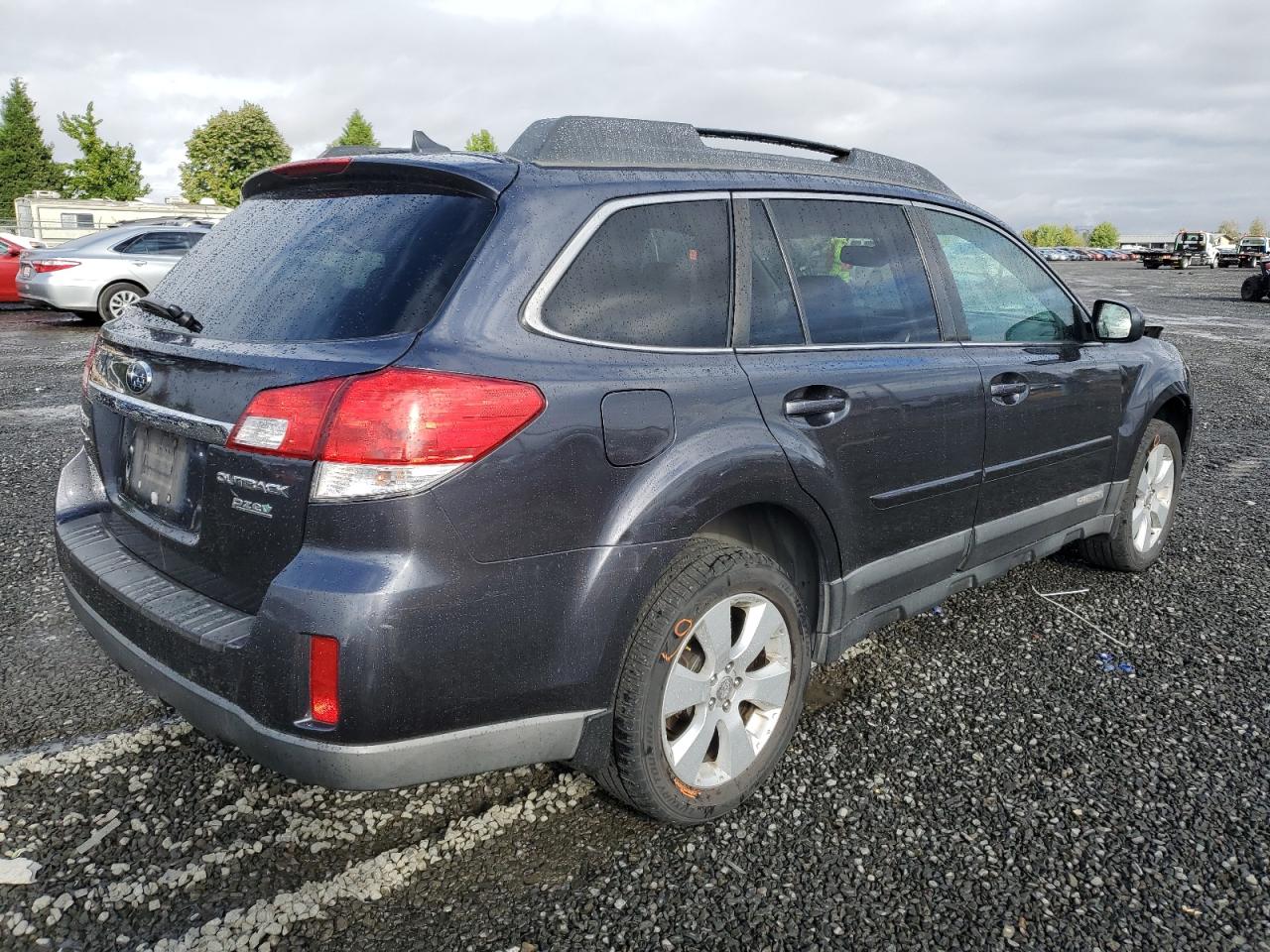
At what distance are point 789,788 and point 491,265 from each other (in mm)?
1663

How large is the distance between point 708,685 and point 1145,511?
9.75 ft

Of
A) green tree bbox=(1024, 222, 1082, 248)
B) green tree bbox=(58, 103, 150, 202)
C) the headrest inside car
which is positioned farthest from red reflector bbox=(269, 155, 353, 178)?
green tree bbox=(1024, 222, 1082, 248)

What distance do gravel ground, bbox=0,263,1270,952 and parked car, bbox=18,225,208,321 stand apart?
12502 millimetres

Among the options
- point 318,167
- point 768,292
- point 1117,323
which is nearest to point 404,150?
point 318,167

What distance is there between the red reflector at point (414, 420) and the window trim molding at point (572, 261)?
0.76 feet

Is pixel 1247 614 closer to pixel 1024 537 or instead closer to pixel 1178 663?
pixel 1178 663

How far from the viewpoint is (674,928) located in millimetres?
2271

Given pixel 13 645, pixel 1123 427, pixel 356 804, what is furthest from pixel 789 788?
pixel 13 645

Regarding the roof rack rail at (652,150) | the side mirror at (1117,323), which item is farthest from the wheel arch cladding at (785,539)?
the side mirror at (1117,323)

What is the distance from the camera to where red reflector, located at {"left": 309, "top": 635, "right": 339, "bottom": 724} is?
204 centimetres

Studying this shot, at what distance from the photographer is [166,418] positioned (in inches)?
94.3

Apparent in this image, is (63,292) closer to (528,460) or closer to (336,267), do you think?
(336,267)

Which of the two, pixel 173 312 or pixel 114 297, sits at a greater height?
pixel 173 312

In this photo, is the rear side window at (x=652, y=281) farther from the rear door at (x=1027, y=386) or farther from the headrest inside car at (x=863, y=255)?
the rear door at (x=1027, y=386)
